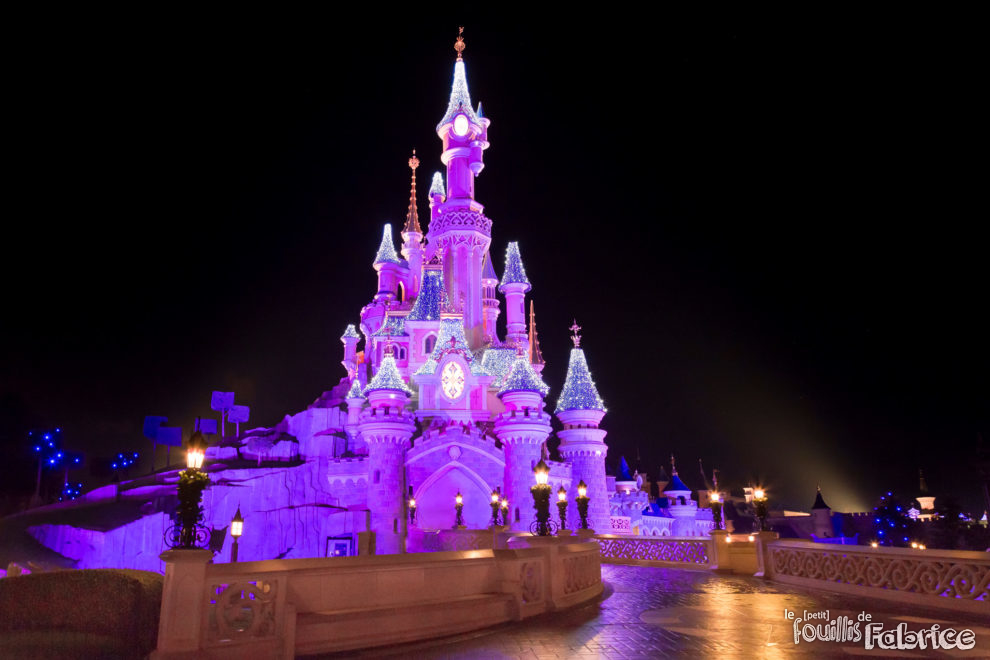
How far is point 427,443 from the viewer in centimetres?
3331

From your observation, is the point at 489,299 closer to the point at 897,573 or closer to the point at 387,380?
the point at 387,380

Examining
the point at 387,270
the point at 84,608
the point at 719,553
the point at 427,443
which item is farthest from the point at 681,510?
the point at 84,608

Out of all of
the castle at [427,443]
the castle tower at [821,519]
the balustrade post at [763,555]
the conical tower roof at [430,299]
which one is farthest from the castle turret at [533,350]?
the castle tower at [821,519]

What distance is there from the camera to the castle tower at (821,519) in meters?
59.9

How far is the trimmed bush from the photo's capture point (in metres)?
7.12

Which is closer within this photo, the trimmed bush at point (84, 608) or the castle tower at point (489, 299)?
the trimmed bush at point (84, 608)

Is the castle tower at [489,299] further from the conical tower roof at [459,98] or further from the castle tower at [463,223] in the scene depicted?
the conical tower roof at [459,98]

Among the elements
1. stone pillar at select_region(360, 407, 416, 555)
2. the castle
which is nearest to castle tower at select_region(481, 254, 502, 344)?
the castle

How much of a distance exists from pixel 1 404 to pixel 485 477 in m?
30.5

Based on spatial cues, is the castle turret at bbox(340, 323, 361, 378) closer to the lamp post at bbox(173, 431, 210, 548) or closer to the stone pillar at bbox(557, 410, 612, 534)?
the stone pillar at bbox(557, 410, 612, 534)

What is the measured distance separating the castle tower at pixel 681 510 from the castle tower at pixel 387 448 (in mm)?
24983

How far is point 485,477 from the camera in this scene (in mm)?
33719

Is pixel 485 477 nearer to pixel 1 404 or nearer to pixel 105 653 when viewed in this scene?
pixel 105 653

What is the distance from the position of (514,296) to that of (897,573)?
3527cm
